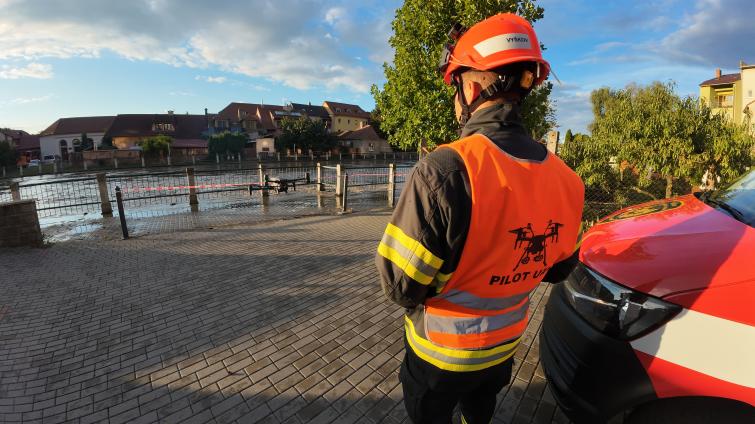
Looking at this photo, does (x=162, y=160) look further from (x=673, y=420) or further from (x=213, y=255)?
(x=673, y=420)

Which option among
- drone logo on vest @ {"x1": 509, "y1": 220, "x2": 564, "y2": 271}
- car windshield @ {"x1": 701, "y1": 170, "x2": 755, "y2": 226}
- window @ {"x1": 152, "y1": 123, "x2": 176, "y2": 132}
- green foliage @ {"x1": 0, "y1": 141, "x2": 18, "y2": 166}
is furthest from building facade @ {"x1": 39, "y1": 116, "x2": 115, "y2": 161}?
car windshield @ {"x1": 701, "y1": 170, "x2": 755, "y2": 226}

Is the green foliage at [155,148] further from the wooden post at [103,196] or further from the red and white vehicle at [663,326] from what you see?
the red and white vehicle at [663,326]

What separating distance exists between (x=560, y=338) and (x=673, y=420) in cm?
59

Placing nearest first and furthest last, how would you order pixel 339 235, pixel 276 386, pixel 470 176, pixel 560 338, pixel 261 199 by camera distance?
pixel 470 176, pixel 560 338, pixel 276 386, pixel 339 235, pixel 261 199

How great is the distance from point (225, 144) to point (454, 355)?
183 ft

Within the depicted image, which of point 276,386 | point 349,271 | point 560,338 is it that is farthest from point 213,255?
point 560,338

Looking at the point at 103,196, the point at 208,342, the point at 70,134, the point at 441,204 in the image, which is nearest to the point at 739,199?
the point at 441,204

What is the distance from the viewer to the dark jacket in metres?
1.25

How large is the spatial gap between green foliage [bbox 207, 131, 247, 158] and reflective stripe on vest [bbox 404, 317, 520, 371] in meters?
54.7

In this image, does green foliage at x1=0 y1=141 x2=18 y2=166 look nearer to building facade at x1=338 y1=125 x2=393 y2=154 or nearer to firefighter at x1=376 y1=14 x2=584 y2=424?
building facade at x1=338 y1=125 x2=393 y2=154

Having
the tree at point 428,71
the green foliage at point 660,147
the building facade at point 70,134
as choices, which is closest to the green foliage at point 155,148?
the building facade at point 70,134

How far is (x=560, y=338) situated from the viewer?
215cm

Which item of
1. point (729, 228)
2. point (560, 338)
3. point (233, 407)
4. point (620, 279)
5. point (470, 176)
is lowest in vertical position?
point (233, 407)

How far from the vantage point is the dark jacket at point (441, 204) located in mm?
1250
